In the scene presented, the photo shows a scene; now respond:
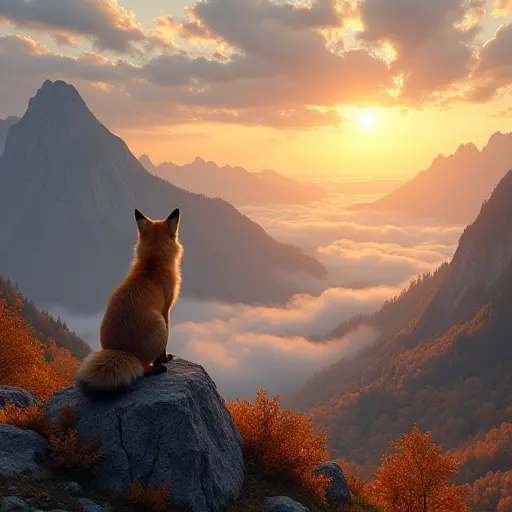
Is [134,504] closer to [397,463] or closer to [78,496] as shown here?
[78,496]

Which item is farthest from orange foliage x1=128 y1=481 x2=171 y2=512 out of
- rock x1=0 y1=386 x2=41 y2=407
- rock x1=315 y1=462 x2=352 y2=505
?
rock x1=315 y1=462 x2=352 y2=505

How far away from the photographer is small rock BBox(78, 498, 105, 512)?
456 inches

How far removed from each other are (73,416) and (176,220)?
657 cm

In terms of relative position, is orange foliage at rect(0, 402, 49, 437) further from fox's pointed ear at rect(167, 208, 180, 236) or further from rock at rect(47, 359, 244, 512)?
fox's pointed ear at rect(167, 208, 180, 236)

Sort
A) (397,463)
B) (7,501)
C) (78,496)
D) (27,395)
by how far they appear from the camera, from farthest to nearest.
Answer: (397,463), (27,395), (78,496), (7,501)

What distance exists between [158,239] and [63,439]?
6.43 metres

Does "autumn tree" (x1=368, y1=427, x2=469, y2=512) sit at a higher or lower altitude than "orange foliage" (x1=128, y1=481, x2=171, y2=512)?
lower

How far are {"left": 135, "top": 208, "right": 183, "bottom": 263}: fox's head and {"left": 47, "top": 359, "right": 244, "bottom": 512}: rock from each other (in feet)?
12.8

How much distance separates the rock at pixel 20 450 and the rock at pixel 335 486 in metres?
10.8

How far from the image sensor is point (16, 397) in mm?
17969

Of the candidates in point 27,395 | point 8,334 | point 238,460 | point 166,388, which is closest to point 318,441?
point 238,460

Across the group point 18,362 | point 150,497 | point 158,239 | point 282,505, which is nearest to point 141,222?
point 158,239

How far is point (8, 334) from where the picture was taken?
1213 inches

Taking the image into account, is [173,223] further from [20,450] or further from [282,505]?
[282,505]
